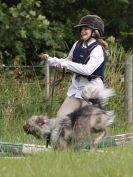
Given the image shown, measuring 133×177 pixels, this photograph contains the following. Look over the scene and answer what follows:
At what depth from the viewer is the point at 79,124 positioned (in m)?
8.81

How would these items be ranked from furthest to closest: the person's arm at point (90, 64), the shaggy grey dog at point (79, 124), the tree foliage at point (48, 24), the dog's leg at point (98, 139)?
the tree foliage at point (48, 24), the person's arm at point (90, 64), the dog's leg at point (98, 139), the shaggy grey dog at point (79, 124)

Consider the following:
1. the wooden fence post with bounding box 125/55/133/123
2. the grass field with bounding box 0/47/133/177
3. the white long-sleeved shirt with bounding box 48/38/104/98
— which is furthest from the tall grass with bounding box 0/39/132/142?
the white long-sleeved shirt with bounding box 48/38/104/98

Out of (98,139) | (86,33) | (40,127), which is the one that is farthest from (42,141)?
(86,33)

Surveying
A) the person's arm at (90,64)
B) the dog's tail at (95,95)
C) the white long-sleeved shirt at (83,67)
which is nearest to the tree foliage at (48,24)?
the white long-sleeved shirt at (83,67)

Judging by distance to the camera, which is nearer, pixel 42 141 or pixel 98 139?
pixel 98 139

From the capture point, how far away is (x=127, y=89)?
13477 millimetres

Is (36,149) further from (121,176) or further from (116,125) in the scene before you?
(116,125)

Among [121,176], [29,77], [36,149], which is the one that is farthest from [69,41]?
[121,176]

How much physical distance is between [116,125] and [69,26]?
522 centimetres

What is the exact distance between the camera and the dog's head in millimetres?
8852

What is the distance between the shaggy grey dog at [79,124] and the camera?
8773 mm

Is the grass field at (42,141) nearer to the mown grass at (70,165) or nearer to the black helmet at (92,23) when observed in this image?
the mown grass at (70,165)

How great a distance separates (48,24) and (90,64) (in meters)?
6.02

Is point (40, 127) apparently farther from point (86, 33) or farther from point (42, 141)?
point (86, 33)
